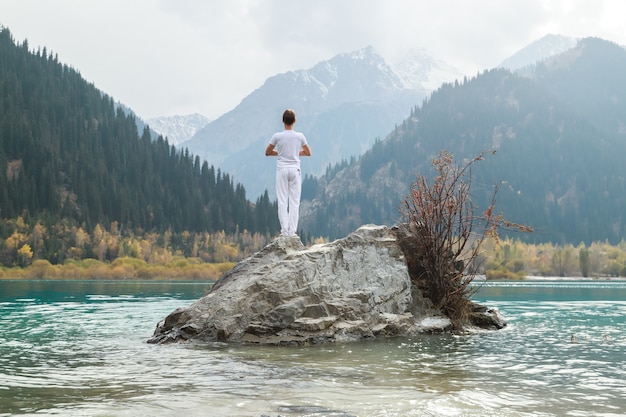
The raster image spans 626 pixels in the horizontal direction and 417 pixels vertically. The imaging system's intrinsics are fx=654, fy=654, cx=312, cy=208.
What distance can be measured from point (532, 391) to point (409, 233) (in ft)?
34.0

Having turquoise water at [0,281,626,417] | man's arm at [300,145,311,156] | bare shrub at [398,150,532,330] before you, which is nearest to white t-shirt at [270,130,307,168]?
man's arm at [300,145,311,156]

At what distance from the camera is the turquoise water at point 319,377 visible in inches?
328

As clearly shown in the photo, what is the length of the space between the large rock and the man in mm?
1145

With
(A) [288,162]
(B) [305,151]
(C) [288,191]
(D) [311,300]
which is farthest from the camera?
(C) [288,191]

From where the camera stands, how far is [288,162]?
17406 millimetres

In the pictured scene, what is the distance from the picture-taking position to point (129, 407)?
26.9ft

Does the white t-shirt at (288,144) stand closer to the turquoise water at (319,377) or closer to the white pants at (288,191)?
the white pants at (288,191)

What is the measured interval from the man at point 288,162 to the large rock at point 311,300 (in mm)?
1145

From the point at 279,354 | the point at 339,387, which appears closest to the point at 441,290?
the point at 279,354

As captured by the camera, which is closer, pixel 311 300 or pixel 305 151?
pixel 311 300

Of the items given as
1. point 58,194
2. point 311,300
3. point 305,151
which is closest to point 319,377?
point 311,300

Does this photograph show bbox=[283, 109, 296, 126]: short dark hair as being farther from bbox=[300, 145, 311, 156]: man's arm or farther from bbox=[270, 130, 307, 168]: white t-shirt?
bbox=[300, 145, 311, 156]: man's arm

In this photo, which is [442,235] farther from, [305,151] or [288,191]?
[305,151]

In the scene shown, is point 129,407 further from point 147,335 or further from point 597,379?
point 147,335
